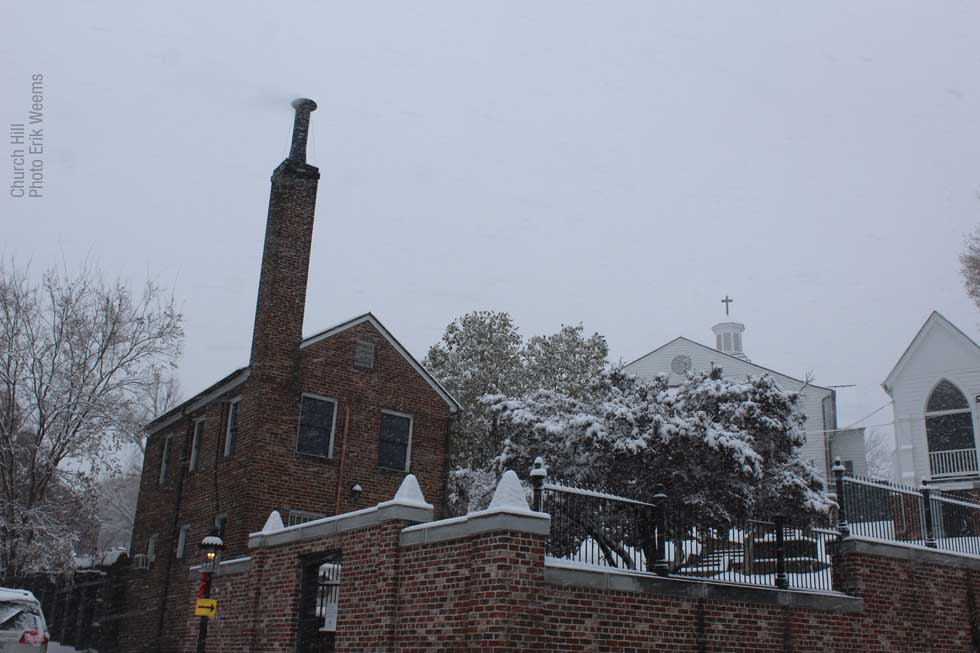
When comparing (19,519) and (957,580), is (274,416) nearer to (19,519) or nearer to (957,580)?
(19,519)

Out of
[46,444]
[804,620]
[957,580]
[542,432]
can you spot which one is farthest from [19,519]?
[957,580]

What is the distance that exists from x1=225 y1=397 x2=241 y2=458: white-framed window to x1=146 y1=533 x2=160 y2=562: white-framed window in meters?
4.81

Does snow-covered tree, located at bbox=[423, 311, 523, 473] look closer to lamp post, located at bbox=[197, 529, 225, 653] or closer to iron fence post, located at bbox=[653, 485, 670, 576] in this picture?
lamp post, located at bbox=[197, 529, 225, 653]

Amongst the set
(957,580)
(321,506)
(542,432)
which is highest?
(542,432)

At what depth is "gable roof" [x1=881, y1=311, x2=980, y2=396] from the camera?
30.4m

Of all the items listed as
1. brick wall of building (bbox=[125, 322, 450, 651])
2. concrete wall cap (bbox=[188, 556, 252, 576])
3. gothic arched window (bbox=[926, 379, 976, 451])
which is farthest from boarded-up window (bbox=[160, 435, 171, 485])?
gothic arched window (bbox=[926, 379, 976, 451])

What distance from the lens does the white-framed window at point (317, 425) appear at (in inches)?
855

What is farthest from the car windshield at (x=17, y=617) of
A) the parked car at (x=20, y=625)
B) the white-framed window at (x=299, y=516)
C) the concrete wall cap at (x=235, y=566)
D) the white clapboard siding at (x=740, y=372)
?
the white clapboard siding at (x=740, y=372)

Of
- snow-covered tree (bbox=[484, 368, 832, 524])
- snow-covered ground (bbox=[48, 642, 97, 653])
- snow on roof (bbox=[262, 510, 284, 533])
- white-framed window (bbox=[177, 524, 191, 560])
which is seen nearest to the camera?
snow on roof (bbox=[262, 510, 284, 533])

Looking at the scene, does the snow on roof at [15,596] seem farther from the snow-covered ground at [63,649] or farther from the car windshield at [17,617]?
the snow-covered ground at [63,649]

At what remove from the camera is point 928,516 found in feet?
47.9

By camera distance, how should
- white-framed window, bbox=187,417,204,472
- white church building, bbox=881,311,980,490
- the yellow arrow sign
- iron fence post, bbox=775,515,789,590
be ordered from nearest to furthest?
1. iron fence post, bbox=775,515,789,590
2. the yellow arrow sign
3. white-framed window, bbox=187,417,204,472
4. white church building, bbox=881,311,980,490

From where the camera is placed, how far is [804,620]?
12.2m

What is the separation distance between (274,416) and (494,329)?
1108 cm
